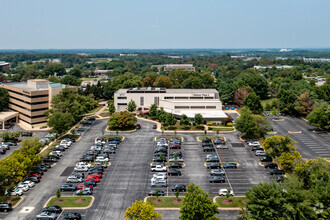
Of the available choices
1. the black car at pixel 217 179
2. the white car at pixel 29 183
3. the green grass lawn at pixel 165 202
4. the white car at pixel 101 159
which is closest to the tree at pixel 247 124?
the black car at pixel 217 179

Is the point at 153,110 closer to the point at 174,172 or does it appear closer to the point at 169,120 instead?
the point at 169,120

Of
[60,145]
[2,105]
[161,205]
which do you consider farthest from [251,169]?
[2,105]

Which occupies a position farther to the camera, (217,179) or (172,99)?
(172,99)

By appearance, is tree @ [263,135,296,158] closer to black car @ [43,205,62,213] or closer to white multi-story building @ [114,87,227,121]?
white multi-story building @ [114,87,227,121]

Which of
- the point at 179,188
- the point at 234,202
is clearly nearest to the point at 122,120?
the point at 179,188

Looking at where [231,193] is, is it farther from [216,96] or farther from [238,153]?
[216,96]
